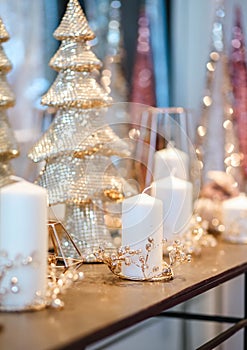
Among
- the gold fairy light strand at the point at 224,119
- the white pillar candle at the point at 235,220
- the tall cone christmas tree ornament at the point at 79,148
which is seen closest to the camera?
the tall cone christmas tree ornament at the point at 79,148

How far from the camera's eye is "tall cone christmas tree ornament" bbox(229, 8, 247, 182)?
206cm

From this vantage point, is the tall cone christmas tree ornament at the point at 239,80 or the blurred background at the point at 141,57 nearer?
the blurred background at the point at 141,57

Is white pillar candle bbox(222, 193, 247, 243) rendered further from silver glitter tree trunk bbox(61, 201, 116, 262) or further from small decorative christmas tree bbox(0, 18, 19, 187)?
small decorative christmas tree bbox(0, 18, 19, 187)

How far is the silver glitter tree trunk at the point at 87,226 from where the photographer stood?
1.41 meters

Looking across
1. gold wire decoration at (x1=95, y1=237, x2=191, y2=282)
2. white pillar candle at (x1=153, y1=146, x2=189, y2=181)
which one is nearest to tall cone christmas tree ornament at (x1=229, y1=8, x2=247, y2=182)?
white pillar candle at (x1=153, y1=146, x2=189, y2=181)

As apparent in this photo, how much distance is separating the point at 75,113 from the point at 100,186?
164mm

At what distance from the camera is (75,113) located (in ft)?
4.74

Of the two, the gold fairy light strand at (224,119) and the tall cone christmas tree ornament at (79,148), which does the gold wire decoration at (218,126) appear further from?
the tall cone christmas tree ornament at (79,148)

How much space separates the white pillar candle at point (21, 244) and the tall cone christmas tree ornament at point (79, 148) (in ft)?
1.21

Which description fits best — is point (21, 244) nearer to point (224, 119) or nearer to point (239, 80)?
point (224, 119)

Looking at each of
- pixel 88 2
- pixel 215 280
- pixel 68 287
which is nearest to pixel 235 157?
pixel 88 2

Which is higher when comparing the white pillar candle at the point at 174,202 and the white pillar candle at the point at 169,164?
the white pillar candle at the point at 169,164

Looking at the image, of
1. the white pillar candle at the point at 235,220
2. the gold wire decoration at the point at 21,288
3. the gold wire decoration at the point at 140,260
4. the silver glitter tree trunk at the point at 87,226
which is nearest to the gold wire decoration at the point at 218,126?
the white pillar candle at the point at 235,220

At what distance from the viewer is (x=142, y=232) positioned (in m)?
1.24
